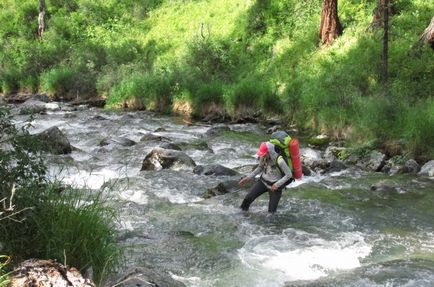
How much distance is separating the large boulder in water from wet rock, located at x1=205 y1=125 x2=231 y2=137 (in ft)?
14.0

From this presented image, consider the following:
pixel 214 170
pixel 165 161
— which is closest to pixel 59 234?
pixel 214 170

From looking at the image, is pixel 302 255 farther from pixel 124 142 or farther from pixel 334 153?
pixel 124 142

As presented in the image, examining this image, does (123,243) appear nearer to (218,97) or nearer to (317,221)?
(317,221)

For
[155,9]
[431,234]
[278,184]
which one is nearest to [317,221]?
[278,184]

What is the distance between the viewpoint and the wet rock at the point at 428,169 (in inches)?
428

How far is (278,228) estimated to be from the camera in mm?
7922

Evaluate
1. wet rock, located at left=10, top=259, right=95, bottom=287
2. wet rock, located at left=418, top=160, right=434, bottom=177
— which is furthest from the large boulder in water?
wet rock, located at left=10, top=259, right=95, bottom=287

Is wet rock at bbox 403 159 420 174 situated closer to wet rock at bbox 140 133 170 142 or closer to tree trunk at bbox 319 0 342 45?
wet rock at bbox 140 133 170 142

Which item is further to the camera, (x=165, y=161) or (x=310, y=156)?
(x=310, y=156)

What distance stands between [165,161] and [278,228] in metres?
4.44

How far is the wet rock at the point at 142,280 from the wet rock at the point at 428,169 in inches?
306

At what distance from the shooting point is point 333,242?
729 centimetres

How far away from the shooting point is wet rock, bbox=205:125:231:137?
16266mm

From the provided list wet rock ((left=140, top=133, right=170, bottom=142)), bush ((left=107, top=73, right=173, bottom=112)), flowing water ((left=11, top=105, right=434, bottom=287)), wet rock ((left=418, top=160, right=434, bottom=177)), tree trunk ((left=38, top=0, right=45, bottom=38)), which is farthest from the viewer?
tree trunk ((left=38, top=0, right=45, bottom=38))
